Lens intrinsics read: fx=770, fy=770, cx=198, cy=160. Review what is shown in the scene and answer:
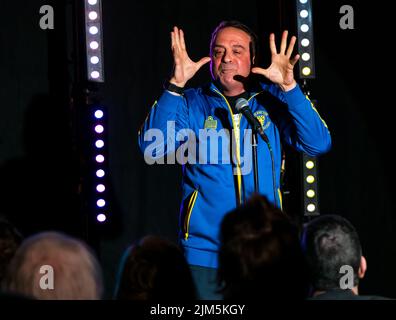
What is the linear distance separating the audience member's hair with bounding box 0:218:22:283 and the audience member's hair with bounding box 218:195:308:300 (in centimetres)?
88

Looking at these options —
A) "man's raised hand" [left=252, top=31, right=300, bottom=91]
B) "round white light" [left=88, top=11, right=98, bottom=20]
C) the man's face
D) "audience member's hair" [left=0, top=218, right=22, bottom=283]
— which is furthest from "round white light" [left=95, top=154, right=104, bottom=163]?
"audience member's hair" [left=0, top=218, right=22, bottom=283]

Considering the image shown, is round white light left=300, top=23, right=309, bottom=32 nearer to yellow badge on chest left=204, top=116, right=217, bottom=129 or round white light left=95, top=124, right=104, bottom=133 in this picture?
yellow badge on chest left=204, top=116, right=217, bottom=129

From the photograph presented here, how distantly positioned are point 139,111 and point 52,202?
2.88 feet

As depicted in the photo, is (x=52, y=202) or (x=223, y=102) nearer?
(x=223, y=102)

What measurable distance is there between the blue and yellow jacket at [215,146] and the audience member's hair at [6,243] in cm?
114

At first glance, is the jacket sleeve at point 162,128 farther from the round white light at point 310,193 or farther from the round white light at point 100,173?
the round white light at point 310,193

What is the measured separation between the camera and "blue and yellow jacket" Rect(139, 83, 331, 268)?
3.68 m

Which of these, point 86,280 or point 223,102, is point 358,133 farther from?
point 86,280

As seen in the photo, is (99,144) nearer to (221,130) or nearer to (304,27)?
(221,130)

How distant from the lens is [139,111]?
531 cm

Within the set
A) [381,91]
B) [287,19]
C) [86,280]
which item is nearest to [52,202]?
[287,19]

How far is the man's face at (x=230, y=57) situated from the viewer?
12.9 feet

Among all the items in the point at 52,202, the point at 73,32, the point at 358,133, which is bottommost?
the point at 52,202

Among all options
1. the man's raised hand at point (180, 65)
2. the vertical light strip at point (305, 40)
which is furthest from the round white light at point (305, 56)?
the man's raised hand at point (180, 65)
